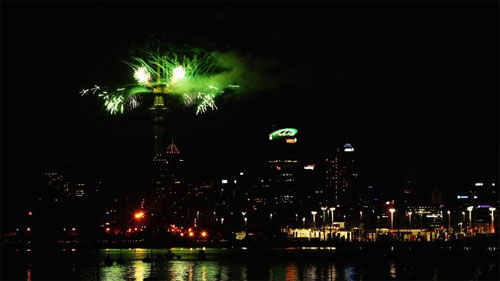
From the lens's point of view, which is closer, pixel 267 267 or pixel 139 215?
pixel 267 267

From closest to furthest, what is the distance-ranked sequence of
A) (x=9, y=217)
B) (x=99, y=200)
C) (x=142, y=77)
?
(x=142, y=77), (x=9, y=217), (x=99, y=200)

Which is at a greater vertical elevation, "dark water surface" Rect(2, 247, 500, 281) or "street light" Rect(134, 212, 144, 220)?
"street light" Rect(134, 212, 144, 220)

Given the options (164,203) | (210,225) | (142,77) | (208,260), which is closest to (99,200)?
(210,225)

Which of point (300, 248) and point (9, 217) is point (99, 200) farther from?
point (300, 248)

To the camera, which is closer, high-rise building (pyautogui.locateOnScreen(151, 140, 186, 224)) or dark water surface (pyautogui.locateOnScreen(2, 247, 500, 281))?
dark water surface (pyautogui.locateOnScreen(2, 247, 500, 281))

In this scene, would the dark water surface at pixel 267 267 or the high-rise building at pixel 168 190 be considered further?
the high-rise building at pixel 168 190

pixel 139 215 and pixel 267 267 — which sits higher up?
pixel 139 215

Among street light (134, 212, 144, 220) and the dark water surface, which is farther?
street light (134, 212, 144, 220)

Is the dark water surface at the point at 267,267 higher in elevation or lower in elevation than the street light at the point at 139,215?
lower
